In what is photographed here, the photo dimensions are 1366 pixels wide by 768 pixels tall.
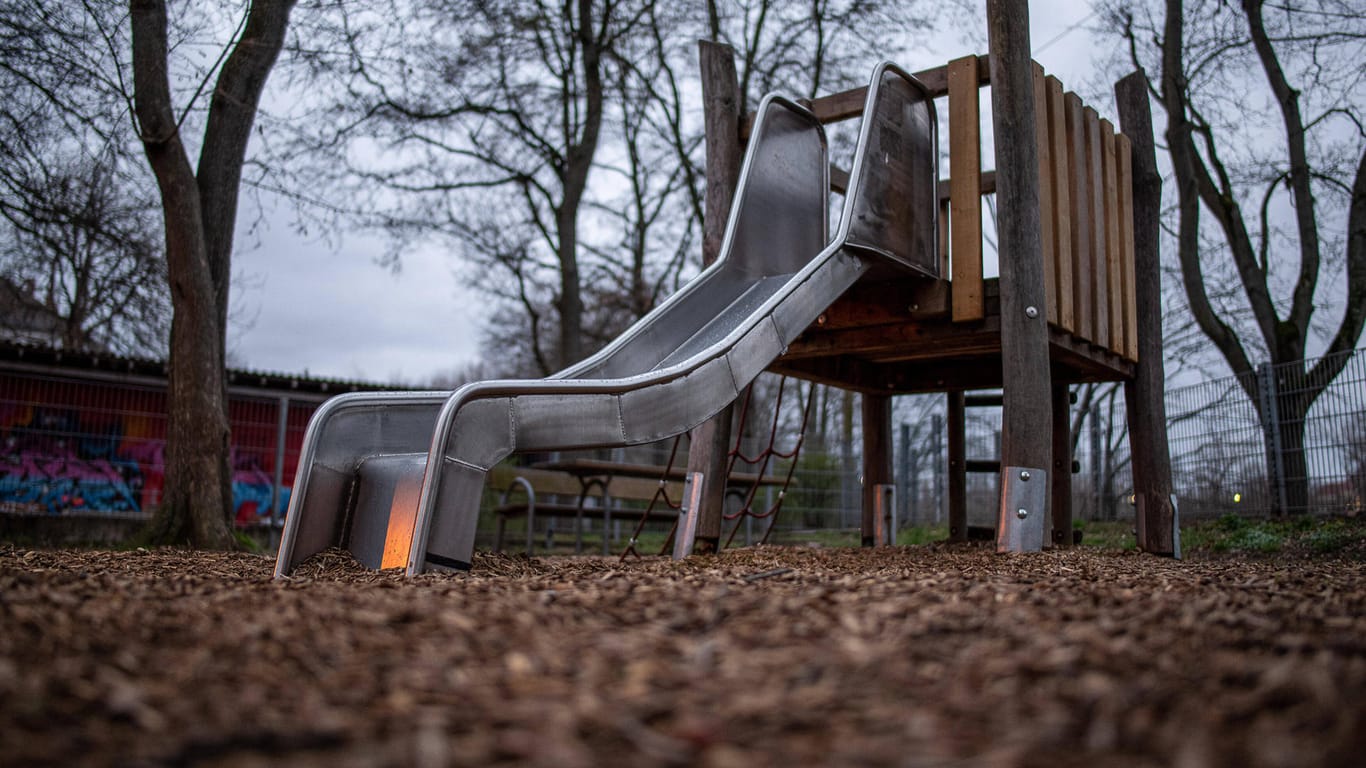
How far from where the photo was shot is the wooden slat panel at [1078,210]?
6.05 m

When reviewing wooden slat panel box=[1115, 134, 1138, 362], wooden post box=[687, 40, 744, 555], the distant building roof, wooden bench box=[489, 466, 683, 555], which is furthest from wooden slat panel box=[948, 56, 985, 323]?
the distant building roof

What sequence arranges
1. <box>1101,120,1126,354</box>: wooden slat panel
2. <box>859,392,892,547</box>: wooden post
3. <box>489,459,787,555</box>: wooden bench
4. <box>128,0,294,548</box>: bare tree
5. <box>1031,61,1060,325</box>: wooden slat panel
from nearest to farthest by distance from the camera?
<box>1031,61,1060,325</box>: wooden slat panel < <box>1101,120,1126,354</box>: wooden slat panel < <box>128,0,294,548</box>: bare tree < <box>859,392,892,547</box>: wooden post < <box>489,459,787,555</box>: wooden bench

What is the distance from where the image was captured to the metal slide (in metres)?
3.66

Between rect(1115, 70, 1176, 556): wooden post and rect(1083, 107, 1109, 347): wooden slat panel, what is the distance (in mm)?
639

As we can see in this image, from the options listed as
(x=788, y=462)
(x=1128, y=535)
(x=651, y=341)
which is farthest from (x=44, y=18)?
(x=788, y=462)

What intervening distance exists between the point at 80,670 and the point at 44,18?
6.84 meters

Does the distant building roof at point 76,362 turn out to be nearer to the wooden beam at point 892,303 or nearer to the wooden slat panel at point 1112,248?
the wooden beam at point 892,303

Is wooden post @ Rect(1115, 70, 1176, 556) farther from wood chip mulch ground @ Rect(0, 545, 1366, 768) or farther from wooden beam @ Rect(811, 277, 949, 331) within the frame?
wood chip mulch ground @ Rect(0, 545, 1366, 768)

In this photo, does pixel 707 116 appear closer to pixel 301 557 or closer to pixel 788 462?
pixel 301 557

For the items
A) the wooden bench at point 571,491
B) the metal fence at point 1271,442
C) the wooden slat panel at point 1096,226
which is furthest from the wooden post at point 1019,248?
the metal fence at point 1271,442

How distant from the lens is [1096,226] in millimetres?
6348

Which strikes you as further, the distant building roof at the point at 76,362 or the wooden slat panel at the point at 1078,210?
the distant building roof at the point at 76,362

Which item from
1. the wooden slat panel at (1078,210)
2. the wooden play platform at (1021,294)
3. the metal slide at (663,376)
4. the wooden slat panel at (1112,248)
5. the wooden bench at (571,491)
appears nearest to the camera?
the metal slide at (663,376)

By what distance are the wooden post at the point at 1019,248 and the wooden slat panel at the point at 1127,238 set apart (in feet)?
5.52
